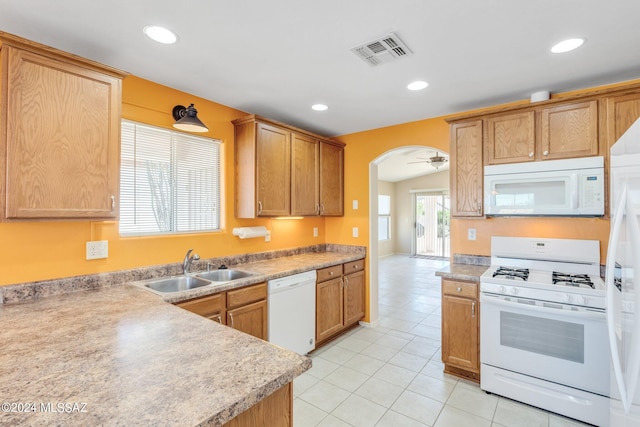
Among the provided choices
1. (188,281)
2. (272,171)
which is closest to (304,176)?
(272,171)

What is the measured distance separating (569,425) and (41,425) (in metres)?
2.86

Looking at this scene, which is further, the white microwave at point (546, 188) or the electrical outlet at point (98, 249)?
the white microwave at point (546, 188)

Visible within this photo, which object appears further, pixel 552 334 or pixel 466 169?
pixel 466 169

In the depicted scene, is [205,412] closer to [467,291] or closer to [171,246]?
[171,246]

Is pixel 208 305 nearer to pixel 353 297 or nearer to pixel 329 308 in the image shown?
pixel 329 308

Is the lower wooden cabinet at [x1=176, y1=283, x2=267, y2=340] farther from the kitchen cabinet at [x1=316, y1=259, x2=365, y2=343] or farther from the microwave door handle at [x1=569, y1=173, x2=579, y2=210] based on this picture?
the microwave door handle at [x1=569, y1=173, x2=579, y2=210]

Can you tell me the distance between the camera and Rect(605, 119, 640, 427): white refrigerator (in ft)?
3.80

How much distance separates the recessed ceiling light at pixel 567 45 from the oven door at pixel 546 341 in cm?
170

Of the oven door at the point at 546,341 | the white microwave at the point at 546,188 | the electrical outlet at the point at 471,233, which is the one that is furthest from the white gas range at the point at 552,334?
the electrical outlet at the point at 471,233

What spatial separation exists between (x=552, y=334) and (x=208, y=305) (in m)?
2.43

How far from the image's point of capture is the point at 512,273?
2521 mm

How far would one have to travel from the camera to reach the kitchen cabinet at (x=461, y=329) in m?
2.54

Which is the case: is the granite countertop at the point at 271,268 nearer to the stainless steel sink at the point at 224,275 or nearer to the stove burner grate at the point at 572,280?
the stainless steel sink at the point at 224,275

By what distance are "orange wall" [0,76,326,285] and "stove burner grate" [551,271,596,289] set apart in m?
→ 2.58
